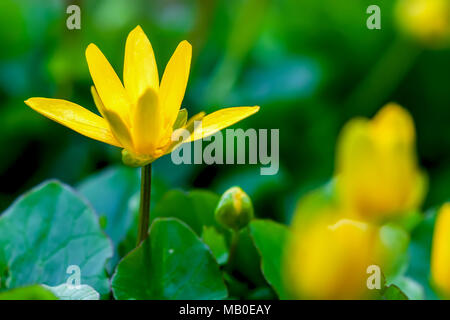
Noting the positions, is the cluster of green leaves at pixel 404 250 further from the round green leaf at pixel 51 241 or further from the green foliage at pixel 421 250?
the round green leaf at pixel 51 241

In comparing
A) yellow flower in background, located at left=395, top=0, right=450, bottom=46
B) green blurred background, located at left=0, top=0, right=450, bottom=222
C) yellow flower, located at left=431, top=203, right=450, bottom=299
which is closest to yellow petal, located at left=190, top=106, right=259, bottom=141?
yellow flower, located at left=431, top=203, right=450, bottom=299

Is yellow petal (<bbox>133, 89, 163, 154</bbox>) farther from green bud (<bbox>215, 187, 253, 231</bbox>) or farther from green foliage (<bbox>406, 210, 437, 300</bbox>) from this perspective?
green foliage (<bbox>406, 210, 437, 300</bbox>)

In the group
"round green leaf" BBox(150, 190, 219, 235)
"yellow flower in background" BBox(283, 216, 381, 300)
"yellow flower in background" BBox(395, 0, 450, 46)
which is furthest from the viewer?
"yellow flower in background" BBox(395, 0, 450, 46)

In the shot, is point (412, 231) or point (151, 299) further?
point (412, 231)

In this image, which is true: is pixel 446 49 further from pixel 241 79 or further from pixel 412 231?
pixel 412 231

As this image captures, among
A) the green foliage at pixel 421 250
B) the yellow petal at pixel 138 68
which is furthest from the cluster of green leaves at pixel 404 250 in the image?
the yellow petal at pixel 138 68

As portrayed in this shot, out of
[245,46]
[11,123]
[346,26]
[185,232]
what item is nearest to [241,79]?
[245,46]

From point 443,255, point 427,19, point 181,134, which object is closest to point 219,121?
point 181,134
